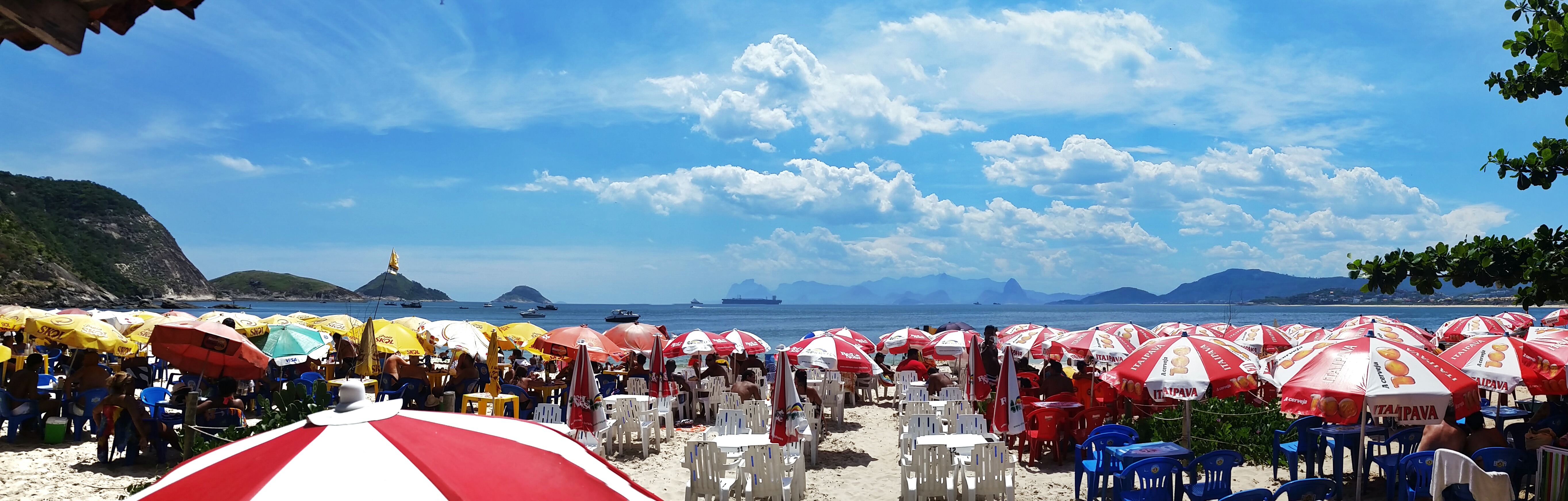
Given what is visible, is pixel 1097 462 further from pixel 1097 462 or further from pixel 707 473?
pixel 707 473

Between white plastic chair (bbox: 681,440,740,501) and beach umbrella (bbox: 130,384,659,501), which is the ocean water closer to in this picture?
white plastic chair (bbox: 681,440,740,501)

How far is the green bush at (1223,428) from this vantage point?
9.98 m

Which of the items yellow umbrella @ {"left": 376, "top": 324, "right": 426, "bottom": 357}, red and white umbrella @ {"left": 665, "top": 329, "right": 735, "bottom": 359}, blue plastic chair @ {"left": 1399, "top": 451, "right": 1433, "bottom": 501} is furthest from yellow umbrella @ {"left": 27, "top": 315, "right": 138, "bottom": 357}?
blue plastic chair @ {"left": 1399, "top": 451, "right": 1433, "bottom": 501}

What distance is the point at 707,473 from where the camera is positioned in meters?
8.34

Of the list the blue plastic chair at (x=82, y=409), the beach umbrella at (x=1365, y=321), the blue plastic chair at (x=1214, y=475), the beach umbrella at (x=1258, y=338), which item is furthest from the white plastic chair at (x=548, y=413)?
the beach umbrella at (x=1365, y=321)

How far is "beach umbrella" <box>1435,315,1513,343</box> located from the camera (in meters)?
20.2

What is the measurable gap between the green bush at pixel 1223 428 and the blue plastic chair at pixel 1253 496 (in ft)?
14.9

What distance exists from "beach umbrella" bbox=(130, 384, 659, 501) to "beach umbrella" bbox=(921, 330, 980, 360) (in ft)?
46.6

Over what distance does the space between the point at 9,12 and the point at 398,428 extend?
5.18ft

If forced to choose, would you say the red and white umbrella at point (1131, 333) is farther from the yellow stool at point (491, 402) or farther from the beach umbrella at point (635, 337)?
the yellow stool at point (491, 402)

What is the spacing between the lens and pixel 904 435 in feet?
31.5

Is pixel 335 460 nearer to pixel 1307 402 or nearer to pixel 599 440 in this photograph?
pixel 1307 402

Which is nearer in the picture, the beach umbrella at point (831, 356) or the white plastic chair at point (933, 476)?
the white plastic chair at point (933, 476)

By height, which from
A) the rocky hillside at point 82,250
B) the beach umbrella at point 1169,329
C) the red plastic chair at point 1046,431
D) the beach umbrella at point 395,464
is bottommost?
the red plastic chair at point 1046,431
